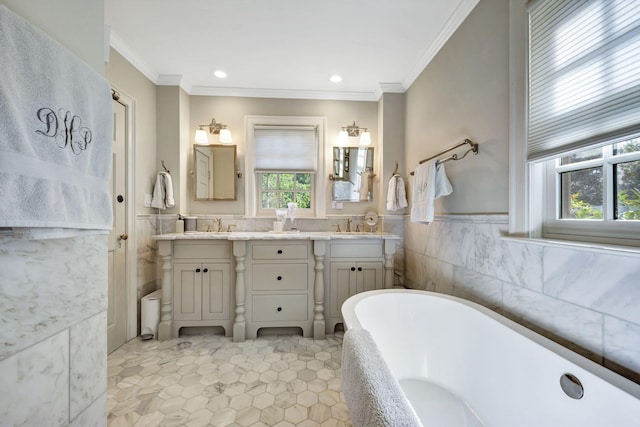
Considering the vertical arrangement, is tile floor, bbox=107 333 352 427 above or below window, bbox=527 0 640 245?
below

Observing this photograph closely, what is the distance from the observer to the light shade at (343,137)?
2625 mm

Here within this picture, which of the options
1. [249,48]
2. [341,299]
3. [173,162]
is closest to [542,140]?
[341,299]

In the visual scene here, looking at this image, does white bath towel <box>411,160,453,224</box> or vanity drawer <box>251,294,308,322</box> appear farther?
vanity drawer <box>251,294,308,322</box>

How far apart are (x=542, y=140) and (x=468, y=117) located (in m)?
0.57

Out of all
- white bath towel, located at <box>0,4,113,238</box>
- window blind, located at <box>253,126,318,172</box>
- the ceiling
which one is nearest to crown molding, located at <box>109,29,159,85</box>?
the ceiling

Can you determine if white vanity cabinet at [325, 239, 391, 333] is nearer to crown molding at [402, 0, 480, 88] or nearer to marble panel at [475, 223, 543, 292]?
marble panel at [475, 223, 543, 292]

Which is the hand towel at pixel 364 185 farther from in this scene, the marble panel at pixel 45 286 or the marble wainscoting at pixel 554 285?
the marble panel at pixel 45 286

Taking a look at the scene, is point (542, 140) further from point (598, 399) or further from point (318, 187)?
point (318, 187)

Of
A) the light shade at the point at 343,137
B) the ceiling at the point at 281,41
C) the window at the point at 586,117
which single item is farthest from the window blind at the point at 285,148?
the window at the point at 586,117

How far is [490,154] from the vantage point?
1408mm

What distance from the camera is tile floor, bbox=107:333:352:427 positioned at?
130cm

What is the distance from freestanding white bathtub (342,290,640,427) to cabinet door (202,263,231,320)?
1.25 metres

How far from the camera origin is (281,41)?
6.23 ft

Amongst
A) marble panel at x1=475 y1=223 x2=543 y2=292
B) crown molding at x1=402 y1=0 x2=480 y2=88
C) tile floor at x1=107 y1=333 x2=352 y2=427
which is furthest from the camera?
crown molding at x1=402 y1=0 x2=480 y2=88
